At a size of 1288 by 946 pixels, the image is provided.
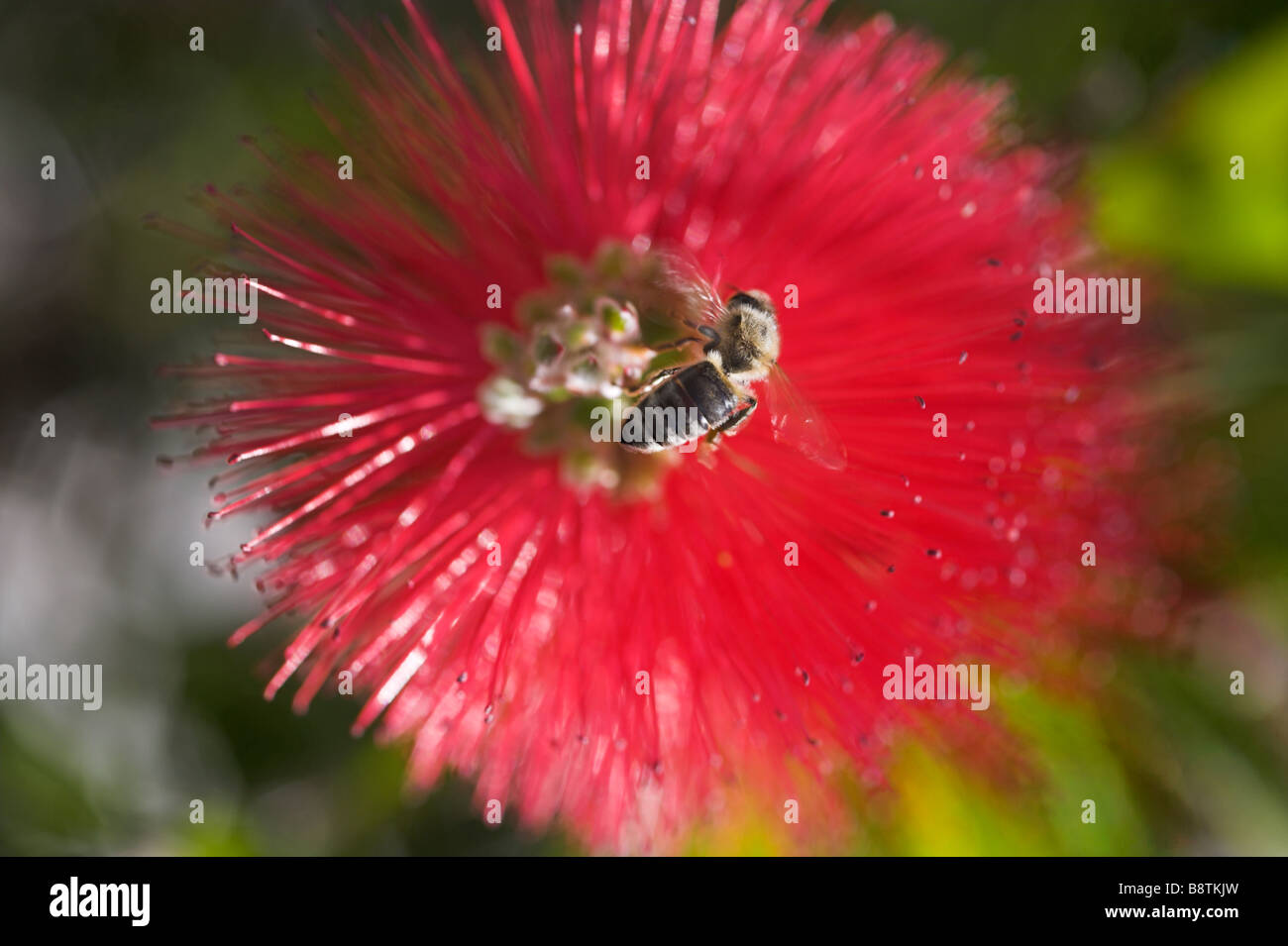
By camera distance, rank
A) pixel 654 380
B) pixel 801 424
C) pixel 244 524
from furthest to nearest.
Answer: pixel 244 524, pixel 654 380, pixel 801 424

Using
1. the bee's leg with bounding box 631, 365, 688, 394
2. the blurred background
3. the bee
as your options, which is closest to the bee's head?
the bee

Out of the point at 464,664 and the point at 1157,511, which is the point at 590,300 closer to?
the point at 464,664

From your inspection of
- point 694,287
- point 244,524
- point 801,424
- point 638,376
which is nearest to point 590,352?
point 638,376

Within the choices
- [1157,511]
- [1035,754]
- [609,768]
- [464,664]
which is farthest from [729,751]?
[1157,511]

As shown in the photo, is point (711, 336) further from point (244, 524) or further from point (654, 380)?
point (244, 524)

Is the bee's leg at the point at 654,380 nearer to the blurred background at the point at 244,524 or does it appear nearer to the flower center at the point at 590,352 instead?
the flower center at the point at 590,352
